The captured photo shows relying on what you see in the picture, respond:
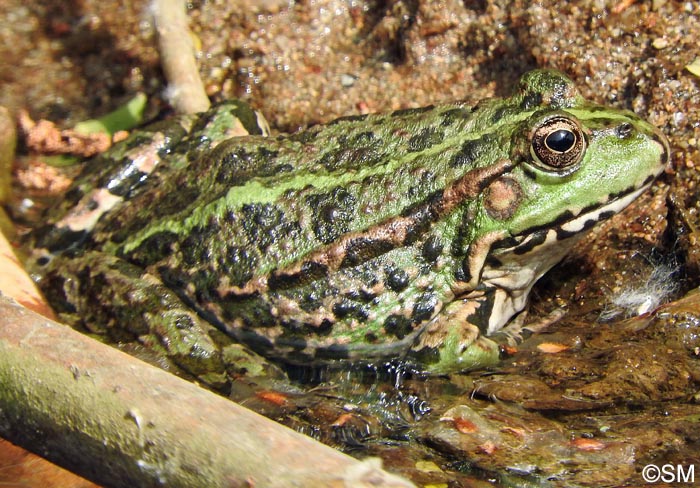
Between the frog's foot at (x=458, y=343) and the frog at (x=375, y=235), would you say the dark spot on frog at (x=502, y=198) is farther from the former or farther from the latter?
the frog's foot at (x=458, y=343)

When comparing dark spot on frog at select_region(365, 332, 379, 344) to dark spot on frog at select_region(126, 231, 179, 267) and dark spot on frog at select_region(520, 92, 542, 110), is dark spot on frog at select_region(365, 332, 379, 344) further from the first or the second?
dark spot on frog at select_region(520, 92, 542, 110)

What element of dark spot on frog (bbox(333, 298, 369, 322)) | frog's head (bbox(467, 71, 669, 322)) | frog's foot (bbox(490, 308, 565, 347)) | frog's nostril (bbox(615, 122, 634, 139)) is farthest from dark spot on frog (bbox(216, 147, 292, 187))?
frog's nostril (bbox(615, 122, 634, 139))

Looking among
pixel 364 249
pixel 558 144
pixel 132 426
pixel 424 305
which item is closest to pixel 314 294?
pixel 364 249

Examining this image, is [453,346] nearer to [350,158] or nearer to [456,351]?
[456,351]

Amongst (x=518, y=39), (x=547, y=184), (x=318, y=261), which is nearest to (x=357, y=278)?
(x=318, y=261)

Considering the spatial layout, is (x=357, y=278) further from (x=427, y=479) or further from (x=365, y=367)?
(x=427, y=479)
